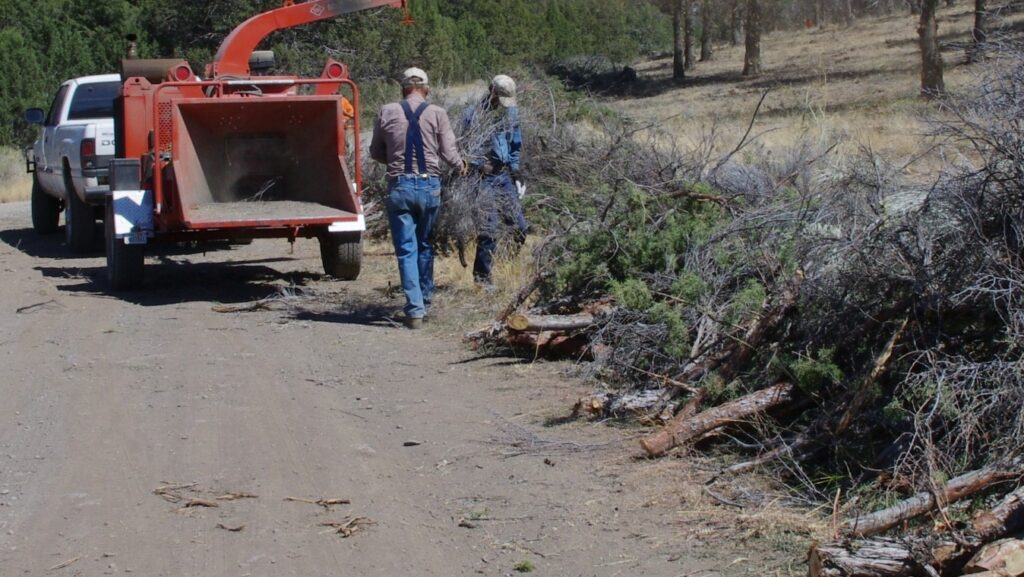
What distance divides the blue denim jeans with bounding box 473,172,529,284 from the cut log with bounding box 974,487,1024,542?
6316 mm

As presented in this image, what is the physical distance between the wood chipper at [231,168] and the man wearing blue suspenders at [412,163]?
127 cm

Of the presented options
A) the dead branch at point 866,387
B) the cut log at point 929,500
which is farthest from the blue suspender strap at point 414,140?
the cut log at point 929,500

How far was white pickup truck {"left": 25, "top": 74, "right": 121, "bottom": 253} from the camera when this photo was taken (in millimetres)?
13414

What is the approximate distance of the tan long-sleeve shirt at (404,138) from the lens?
9.16m

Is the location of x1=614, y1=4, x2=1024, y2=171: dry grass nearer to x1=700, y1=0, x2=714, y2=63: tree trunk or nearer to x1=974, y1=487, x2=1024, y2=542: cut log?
x1=700, y1=0, x2=714, y2=63: tree trunk

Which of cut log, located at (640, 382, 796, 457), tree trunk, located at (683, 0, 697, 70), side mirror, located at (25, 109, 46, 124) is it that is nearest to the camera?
cut log, located at (640, 382, 796, 457)

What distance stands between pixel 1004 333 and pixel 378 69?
2342 centimetres

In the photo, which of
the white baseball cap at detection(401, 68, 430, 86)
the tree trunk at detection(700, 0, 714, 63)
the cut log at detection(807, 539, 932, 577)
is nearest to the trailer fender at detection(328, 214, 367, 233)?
the white baseball cap at detection(401, 68, 430, 86)

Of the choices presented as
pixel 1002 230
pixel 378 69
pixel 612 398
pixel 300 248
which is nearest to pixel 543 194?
pixel 300 248

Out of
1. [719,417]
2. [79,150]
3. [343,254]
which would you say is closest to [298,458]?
[719,417]

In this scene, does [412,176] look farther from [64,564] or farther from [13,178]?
[13,178]

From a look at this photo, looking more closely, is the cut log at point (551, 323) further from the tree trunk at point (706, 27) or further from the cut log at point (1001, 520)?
the tree trunk at point (706, 27)

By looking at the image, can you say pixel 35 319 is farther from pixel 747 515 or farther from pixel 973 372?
pixel 973 372

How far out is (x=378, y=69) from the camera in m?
27.4
